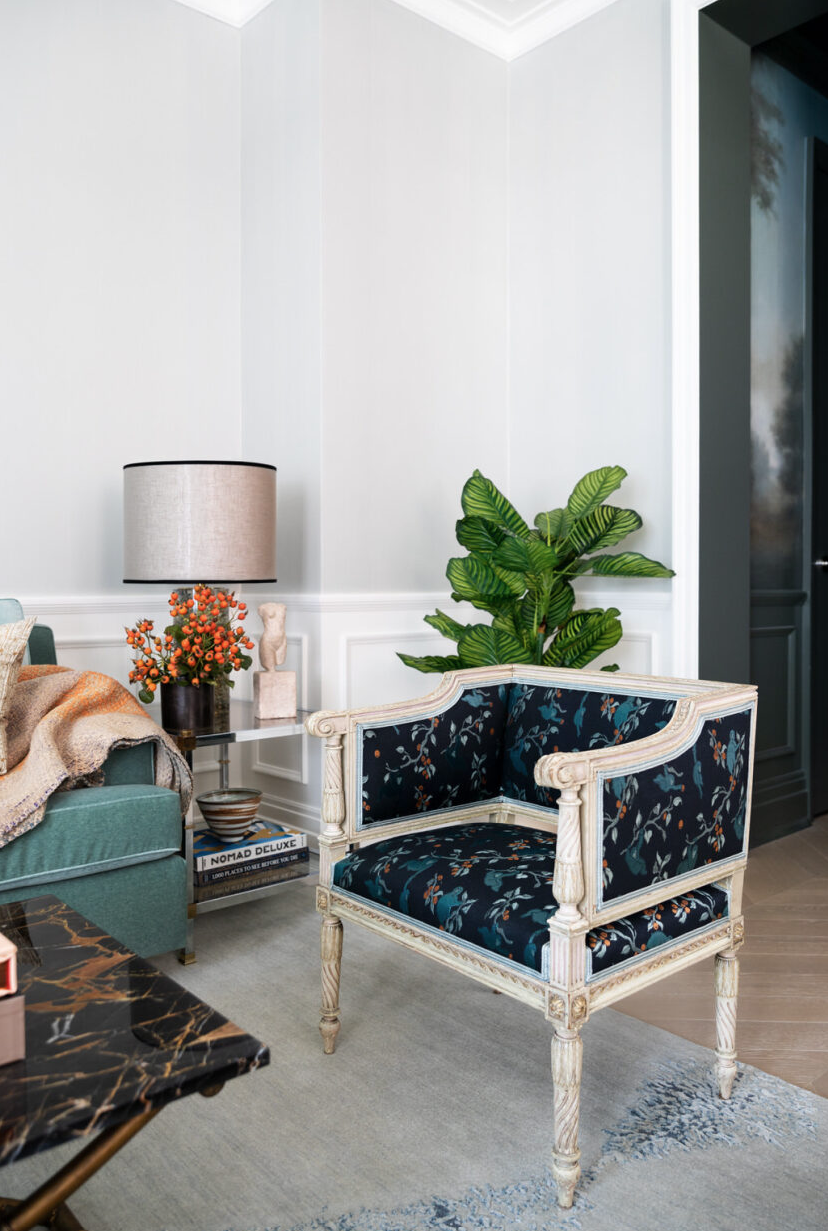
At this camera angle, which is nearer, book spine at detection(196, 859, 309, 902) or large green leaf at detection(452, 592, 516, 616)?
book spine at detection(196, 859, 309, 902)

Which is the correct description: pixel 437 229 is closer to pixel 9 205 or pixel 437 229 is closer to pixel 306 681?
pixel 9 205

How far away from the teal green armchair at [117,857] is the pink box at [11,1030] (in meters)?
→ 1.05

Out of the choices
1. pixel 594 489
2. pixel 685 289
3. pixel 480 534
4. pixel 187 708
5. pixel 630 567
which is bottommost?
pixel 187 708

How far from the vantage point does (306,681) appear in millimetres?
3455

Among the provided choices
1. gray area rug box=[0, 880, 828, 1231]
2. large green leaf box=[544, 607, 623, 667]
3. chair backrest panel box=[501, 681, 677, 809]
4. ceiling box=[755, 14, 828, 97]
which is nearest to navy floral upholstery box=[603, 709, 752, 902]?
chair backrest panel box=[501, 681, 677, 809]

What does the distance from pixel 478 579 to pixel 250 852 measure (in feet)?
3.70

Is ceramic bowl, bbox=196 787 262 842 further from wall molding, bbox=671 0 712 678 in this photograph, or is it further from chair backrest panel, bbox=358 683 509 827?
wall molding, bbox=671 0 712 678

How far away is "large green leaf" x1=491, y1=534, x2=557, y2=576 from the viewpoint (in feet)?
10.00

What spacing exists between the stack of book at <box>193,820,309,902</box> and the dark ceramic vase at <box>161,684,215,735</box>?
0.35m

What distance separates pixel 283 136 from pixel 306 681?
78.7 inches

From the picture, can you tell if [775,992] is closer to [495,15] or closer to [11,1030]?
[11,1030]

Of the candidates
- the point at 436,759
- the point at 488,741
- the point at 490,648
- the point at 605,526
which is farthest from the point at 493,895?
the point at 605,526

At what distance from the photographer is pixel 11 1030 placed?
1.11 m

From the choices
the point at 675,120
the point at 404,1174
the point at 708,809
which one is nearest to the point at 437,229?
the point at 675,120
